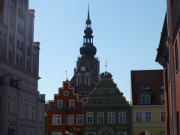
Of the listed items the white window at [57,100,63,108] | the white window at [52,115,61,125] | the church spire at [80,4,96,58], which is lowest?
the white window at [52,115,61,125]

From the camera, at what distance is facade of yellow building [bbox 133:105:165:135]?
2260 inches

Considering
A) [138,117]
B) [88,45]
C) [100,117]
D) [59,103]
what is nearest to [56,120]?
[59,103]

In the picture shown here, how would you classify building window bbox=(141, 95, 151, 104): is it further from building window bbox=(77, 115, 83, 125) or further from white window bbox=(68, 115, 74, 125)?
white window bbox=(68, 115, 74, 125)

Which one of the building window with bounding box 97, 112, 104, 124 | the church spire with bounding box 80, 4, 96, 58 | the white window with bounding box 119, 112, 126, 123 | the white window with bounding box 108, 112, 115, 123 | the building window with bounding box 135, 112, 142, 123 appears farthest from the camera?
the church spire with bounding box 80, 4, 96, 58

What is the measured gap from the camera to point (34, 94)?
1956 inches

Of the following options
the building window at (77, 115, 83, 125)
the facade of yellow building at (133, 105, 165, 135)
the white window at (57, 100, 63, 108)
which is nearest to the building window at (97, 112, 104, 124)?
the building window at (77, 115, 83, 125)

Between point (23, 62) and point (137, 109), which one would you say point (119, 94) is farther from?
point (23, 62)

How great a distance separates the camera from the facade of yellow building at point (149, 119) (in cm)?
5741

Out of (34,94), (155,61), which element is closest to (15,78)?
(34,94)

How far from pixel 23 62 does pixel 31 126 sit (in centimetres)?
782

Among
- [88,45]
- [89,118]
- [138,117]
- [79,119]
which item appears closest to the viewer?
[138,117]

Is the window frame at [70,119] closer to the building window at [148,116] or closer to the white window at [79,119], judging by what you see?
the white window at [79,119]

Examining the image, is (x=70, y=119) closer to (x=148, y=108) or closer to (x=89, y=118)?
(x=89, y=118)

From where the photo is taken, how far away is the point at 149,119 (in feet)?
190
